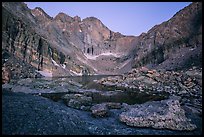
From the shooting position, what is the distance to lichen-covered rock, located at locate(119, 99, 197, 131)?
1766cm

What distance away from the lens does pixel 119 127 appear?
57.3 feet

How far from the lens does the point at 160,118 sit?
18250 millimetres

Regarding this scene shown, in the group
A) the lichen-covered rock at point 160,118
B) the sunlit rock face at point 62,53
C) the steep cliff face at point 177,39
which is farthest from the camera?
the steep cliff face at point 177,39

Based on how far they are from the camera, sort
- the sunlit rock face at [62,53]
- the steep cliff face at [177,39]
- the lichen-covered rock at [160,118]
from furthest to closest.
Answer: the steep cliff face at [177,39], the sunlit rock face at [62,53], the lichen-covered rock at [160,118]

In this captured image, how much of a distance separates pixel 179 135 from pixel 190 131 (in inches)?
69.7

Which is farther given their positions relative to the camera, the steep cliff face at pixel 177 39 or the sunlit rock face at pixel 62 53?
the steep cliff face at pixel 177 39

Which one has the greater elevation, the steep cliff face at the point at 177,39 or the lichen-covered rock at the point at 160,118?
the steep cliff face at the point at 177,39

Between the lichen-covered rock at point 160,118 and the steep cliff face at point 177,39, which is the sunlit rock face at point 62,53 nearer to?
the steep cliff face at point 177,39

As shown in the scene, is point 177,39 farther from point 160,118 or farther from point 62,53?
point 160,118

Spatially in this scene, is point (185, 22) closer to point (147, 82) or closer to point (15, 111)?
point (147, 82)

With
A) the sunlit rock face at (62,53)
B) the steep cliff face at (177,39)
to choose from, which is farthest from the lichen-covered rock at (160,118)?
the steep cliff face at (177,39)

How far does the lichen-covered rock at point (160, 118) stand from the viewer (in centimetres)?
1766

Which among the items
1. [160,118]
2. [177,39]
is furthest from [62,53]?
[160,118]

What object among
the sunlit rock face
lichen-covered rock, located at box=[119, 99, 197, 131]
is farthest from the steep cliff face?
lichen-covered rock, located at box=[119, 99, 197, 131]
